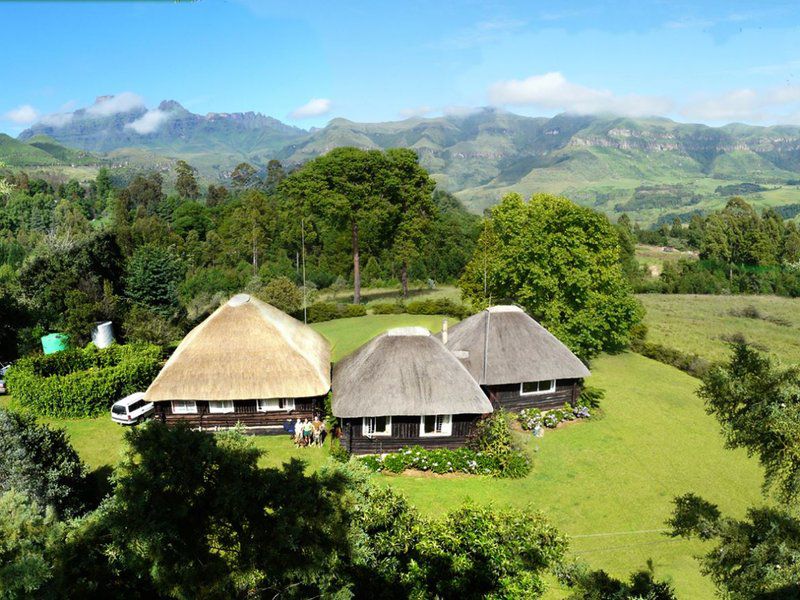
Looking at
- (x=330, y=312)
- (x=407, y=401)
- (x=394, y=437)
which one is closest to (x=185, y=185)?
(x=330, y=312)

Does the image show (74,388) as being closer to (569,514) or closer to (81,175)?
(569,514)

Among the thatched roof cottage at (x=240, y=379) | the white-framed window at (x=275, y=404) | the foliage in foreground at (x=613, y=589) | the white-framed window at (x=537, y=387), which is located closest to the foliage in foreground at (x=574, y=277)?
the white-framed window at (x=537, y=387)

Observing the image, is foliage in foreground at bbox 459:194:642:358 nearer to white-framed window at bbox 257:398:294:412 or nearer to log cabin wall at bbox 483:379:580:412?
log cabin wall at bbox 483:379:580:412

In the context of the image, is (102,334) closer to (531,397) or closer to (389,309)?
(389,309)

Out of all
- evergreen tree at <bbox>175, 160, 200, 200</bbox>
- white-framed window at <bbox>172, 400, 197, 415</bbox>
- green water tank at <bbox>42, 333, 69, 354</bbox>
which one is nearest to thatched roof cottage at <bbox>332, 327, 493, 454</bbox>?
white-framed window at <bbox>172, 400, 197, 415</bbox>

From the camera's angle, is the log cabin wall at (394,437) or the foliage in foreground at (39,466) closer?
the foliage in foreground at (39,466)

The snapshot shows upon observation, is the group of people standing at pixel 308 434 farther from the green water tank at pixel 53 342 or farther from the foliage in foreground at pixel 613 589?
the green water tank at pixel 53 342
